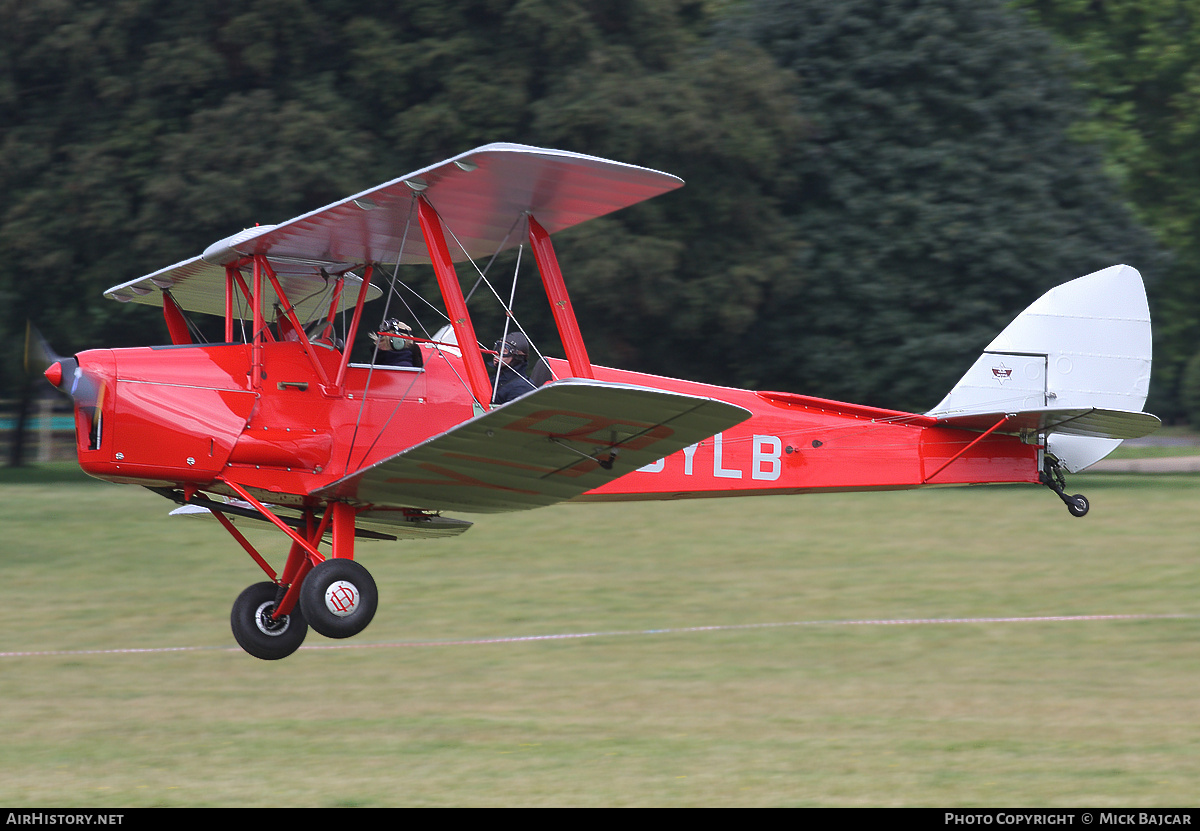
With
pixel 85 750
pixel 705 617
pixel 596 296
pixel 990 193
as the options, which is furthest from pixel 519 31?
pixel 85 750

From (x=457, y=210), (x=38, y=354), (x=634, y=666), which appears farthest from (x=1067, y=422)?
(x=38, y=354)

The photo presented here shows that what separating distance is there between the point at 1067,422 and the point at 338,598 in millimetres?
5052

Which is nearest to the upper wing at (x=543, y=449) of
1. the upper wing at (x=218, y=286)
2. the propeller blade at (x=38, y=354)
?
the upper wing at (x=218, y=286)

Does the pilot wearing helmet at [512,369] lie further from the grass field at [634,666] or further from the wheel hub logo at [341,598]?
the grass field at [634,666]

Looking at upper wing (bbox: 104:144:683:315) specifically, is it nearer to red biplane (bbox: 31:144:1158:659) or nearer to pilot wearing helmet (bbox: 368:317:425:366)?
red biplane (bbox: 31:144:1158:659)

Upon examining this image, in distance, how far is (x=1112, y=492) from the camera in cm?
2270

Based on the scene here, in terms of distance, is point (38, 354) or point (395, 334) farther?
point (395, 334)

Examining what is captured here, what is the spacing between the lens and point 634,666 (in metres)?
12.4

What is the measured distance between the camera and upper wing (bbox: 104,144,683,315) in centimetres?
779

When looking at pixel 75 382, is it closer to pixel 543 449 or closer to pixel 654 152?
pixel 543 449

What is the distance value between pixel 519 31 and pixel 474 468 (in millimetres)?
15684

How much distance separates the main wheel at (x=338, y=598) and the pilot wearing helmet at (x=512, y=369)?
1.46 metres

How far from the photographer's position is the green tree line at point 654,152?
70.0 ft

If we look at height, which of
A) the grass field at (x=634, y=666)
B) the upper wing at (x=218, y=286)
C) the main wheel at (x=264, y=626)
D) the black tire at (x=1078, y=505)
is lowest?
the grass field at (x=634, y=666)
